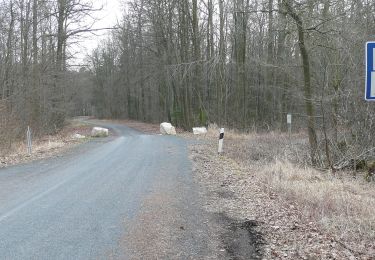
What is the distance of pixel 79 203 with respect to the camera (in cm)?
779

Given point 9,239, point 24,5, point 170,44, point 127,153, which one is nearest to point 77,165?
point 127,153

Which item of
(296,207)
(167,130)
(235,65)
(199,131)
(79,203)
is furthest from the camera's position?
(235,65)

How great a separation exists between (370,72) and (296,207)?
3.13m

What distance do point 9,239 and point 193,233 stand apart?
2.54 meters

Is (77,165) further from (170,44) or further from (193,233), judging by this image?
(170,44)

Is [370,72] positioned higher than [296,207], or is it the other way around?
[370,72]

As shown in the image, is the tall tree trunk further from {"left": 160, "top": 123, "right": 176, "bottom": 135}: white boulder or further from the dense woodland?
{"left": 160, "top": 123, "right": 176, "bottom": 135}: white boulder

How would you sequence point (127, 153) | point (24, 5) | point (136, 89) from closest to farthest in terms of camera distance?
1. point (127, 153)
2. point (24, 5)
3. point (136, 89)

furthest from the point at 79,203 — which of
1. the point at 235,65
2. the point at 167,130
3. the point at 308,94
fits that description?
the point at 235,65

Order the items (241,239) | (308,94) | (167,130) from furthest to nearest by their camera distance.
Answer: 1. (167,130)
2. (308,94)
3. (241,239)

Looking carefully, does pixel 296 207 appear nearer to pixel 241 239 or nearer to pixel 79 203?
pixel 241 239

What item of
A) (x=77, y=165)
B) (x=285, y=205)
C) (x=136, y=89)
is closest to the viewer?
(x=285, y=205)

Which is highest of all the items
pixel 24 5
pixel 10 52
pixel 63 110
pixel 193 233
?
pixel 24 5

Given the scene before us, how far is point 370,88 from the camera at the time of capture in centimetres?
489
